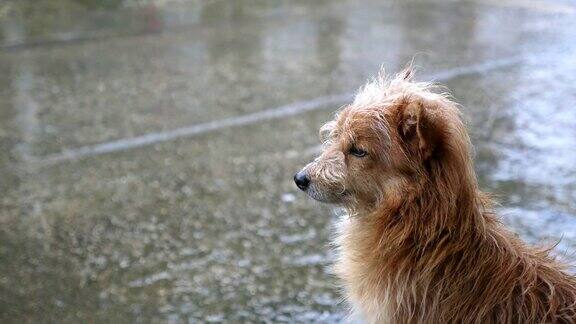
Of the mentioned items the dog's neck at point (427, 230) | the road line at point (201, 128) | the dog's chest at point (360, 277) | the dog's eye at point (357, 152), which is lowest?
the road line at point (201, 128)

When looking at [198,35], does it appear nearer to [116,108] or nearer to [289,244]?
[116,108]

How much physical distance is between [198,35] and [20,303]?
6.00 meters

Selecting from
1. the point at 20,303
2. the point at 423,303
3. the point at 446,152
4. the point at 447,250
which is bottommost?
the point at 20,303

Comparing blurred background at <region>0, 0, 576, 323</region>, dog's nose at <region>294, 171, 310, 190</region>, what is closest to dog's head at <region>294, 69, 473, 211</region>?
dog's nose at <region>294, 171, 310, 190</region>

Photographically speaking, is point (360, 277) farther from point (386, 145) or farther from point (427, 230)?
point (386, 145)

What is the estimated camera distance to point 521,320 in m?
2.47

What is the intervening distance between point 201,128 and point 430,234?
4015 millimetres

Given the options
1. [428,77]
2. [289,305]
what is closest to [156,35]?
[428,77]

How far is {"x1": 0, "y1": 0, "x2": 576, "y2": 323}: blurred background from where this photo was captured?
13.5ft

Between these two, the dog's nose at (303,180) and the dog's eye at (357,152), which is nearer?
the dog's eye at (357,152)

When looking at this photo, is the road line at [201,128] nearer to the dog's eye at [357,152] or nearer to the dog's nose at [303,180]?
the dog's nose at [303,180]

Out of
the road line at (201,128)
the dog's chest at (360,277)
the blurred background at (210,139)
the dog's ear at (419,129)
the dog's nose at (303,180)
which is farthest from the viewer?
the road line at (201,128)

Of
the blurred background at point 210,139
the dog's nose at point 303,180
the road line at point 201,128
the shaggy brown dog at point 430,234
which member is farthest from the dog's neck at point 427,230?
the road line at point 201,128

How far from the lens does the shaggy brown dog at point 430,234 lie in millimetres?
2512
